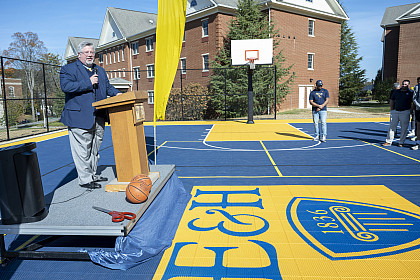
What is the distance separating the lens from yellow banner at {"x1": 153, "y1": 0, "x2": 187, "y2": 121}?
5383 mm

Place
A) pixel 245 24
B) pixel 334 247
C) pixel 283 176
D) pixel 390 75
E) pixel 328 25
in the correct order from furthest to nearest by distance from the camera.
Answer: pixel 390 75, pixel 328 25, pixel 245 24, pixel 283 176, pixel 334 247

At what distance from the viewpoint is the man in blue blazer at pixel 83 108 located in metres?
4.56

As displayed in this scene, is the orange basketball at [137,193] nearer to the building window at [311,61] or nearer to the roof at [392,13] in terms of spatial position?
the building window at [311,61]

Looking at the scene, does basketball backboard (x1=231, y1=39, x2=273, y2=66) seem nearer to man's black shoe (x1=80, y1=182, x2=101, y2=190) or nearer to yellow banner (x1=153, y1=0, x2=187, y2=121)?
yellow banner (x1=153, y1=0, x2=187, y2=121)

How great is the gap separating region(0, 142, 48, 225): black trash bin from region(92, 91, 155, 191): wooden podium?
3.85 feet

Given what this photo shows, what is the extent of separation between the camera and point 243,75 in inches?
1030

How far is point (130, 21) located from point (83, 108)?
41.1 m

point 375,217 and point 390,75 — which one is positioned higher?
point 390,75

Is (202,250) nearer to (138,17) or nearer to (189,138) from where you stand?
(189,138)

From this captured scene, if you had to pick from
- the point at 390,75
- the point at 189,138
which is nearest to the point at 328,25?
the point at 390,75

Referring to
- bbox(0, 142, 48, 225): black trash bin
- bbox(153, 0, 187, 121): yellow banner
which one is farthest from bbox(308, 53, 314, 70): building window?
bbox(0, 142, 48, 225): black trash bin

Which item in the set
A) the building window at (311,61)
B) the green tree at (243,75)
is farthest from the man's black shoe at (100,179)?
the building window at (311,61)

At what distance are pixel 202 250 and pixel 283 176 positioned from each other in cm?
393

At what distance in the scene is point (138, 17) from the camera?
43.4m
